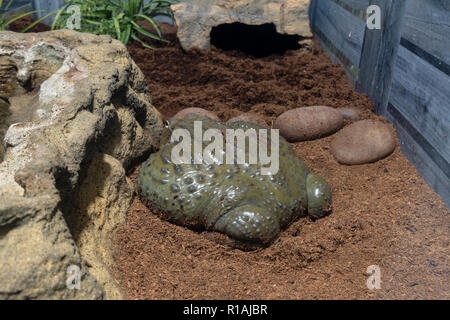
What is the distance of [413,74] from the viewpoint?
3.25m

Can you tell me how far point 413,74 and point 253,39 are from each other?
3102mm

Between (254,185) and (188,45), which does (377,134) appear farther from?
(188,45)

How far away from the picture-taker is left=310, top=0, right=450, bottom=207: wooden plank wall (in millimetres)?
2820

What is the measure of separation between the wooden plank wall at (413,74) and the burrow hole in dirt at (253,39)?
4.12 ft

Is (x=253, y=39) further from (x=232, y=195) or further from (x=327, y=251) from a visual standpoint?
(x=327, y=251)

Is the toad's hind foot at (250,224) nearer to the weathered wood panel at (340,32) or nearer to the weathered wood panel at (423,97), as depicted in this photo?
the weathered wood panel at (423,97)

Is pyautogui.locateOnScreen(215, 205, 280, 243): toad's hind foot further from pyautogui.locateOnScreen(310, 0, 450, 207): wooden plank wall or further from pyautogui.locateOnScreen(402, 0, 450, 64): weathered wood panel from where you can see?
pyautogui.locateOnScreen(402, 0, 450, 64): weathered wood panel

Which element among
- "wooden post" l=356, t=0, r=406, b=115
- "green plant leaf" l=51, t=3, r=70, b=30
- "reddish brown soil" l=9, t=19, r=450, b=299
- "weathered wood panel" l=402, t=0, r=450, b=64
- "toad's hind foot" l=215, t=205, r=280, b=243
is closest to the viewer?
"reddish brown soil" l=9, t=19, r=450, b=299

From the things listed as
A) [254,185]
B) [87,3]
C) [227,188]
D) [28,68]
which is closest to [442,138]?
[254,185]

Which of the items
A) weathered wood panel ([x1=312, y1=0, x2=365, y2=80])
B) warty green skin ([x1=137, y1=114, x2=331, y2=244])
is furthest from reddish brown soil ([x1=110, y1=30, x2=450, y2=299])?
weathered wood panel ([x1=312, y1=0, x2=365, y2=80])

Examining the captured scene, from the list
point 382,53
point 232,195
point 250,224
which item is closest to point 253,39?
point 382,53

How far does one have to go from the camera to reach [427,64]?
302cm

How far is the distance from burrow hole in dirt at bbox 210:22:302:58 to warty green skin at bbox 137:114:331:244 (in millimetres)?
3181

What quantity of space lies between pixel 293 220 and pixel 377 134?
1225 millimetres
